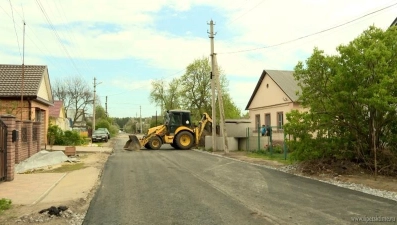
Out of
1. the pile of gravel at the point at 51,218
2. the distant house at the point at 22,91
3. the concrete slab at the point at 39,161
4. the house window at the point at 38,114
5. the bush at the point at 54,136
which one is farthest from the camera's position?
the bush at the point at 54,136

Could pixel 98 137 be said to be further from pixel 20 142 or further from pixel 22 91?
pixel 20 142

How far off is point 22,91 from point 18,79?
3.20 m

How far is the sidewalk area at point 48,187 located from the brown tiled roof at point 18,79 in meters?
11.5

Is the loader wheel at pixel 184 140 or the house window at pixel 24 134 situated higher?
the house window at pixel 24 134

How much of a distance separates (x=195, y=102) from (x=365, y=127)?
37953 mm

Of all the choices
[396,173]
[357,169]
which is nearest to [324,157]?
[357,169]

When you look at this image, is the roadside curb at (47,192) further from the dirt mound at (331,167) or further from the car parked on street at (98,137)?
the car parked on street at (98,137)

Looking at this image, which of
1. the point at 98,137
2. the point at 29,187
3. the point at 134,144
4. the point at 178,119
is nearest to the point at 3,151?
the point at 29,187

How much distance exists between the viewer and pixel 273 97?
34531 millimetres

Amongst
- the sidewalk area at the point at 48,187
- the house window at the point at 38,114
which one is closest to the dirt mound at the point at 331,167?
the sidewalk area at the point at 48,187

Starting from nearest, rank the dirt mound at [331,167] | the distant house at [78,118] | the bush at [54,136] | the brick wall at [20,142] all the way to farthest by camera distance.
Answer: the brick wall at [20,142], the dirt mound at [331,167], the bush at [54,136], the distant house at [78,118]

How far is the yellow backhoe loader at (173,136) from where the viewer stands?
2962cm

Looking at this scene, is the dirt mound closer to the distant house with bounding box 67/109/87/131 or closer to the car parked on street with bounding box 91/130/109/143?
the car parked on street with bounding box 91/130/109/143

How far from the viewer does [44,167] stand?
53.5ft
